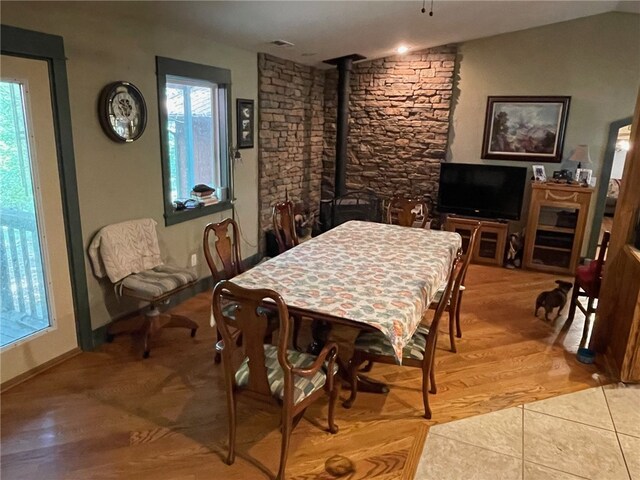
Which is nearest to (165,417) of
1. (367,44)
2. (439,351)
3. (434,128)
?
(439,351)

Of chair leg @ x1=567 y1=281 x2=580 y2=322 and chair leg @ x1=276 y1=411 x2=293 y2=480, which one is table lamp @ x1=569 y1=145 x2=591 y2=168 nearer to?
chair leg @ x1=567 y1=281 x2=580 y2=322

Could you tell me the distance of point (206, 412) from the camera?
238cm

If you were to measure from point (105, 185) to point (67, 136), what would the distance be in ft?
1.37

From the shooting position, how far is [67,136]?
263 cm

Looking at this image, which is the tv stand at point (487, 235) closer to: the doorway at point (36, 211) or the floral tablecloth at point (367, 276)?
the floral tablecloth at point (367, 276)

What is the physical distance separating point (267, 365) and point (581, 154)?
173 inches

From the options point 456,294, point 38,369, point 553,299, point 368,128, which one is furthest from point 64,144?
point 368,128

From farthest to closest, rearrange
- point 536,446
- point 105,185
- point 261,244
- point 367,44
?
point 261,244 < point 367,44 < point 105,185 < point 536,446

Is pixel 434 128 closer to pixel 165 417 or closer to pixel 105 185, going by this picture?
pixel 105 185

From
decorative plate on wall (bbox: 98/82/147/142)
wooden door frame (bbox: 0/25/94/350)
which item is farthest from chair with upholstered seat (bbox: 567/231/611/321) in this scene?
wooden door frame (bbox: 0/25/94/350)

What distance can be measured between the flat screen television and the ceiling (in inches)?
58.3

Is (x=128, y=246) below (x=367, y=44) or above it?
below

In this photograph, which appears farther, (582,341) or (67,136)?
(582,341)

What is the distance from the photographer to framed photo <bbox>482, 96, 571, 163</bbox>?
4969 millimetres
